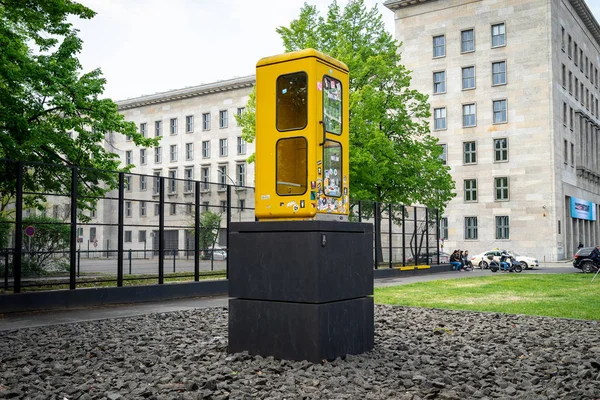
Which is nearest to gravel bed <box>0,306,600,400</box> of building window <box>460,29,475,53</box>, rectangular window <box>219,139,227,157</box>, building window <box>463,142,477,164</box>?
building window <box>463,142,477,164</box>

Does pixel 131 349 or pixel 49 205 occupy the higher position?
pixel 49 205

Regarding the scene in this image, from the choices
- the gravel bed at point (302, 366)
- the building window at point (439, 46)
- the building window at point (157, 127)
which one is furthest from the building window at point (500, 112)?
the gravel bed at point (302, 366)

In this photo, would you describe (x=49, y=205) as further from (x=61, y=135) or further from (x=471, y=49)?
(x=471, y=49)

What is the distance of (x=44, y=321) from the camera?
12617 mm

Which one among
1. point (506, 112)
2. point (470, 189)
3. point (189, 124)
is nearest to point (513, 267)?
point (470, 189)

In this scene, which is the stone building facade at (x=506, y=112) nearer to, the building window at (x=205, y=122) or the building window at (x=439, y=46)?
the building window at (x=439, y=46)

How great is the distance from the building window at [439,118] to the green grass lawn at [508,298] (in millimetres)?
38598

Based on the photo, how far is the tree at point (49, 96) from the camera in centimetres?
1991

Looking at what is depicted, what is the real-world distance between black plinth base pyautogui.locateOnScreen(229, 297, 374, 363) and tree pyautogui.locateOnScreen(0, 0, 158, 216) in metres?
12.9

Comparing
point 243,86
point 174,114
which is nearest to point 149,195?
point 243,86

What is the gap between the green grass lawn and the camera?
47.5ft

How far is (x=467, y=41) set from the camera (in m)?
61.1

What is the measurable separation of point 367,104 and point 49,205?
76.1 feet

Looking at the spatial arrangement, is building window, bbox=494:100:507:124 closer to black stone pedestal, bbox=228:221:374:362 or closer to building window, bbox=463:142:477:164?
building window, bbox=463:142:477:164
